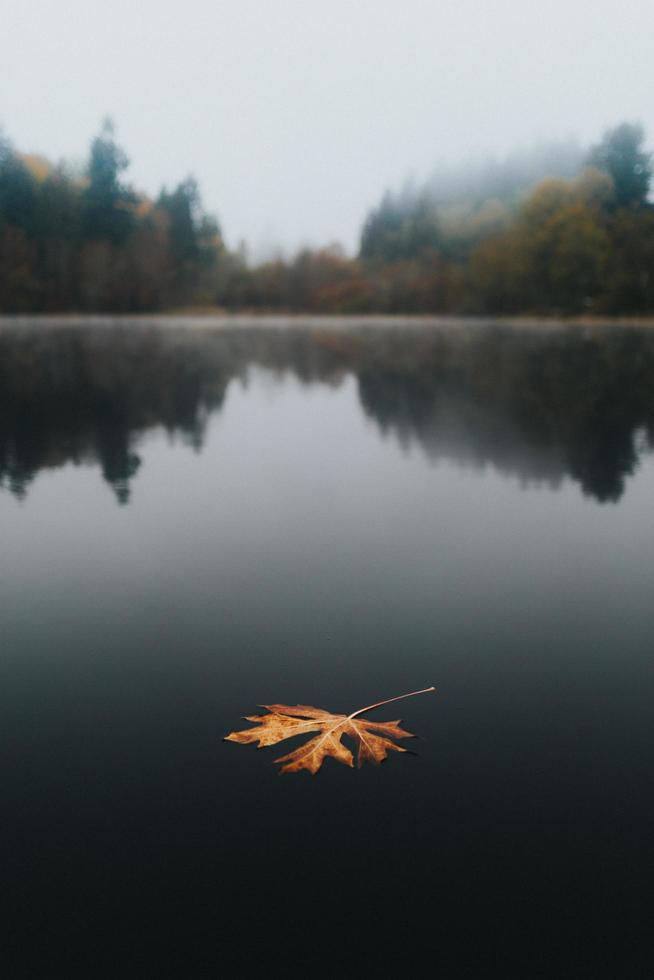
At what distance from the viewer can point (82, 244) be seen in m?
115

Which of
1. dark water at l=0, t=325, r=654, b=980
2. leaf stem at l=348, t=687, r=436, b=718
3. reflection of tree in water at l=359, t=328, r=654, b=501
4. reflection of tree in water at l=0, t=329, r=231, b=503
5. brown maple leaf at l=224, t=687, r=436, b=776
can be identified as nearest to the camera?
dark water at l=0, t=325, r=654, b=980

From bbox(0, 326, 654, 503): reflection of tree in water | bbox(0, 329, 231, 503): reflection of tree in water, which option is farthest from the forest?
bbox(0, 329, 231, 503): reflection of tree in water

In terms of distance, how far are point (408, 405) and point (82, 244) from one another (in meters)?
105

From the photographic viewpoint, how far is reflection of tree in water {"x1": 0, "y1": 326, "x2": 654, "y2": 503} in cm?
1234

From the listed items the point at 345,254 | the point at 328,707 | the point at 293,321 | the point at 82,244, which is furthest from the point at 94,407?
the point at 345,254

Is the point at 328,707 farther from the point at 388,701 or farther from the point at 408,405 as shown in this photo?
the point at 408,405

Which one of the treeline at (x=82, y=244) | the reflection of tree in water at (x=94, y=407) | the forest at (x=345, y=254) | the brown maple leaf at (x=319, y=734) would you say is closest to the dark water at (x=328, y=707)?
the brown maple leaf at (x=319, y=734)

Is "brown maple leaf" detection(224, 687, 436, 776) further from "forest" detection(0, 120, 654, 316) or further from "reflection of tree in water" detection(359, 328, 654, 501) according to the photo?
"forest" detection(0, 120, 654, 316)

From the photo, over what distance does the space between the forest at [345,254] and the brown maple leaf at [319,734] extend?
74751 millimetres

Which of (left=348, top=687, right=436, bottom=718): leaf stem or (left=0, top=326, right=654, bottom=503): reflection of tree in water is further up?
(left=348, top=687, right=436, bottom=718): leaf stem

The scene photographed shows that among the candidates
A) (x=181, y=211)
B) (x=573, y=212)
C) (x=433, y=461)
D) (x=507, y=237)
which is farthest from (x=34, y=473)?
(x=181, y=211)

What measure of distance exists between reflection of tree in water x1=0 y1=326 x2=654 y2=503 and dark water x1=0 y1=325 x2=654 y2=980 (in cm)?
50

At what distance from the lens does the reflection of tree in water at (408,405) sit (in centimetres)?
1234

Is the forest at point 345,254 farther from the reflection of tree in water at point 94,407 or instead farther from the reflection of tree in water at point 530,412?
the reflection of tree in water at point 94,407
